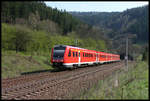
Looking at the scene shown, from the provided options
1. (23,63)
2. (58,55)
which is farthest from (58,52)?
(23,63)

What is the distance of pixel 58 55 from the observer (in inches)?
742

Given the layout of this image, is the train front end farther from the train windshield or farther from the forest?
the forest

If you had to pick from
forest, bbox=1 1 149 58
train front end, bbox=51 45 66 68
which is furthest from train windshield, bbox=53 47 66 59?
forest, bbox=1 1 149 58

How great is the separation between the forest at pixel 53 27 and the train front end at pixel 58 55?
0.73m

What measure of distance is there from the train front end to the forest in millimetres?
735

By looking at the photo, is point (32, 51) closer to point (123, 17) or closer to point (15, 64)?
point (15, 64)

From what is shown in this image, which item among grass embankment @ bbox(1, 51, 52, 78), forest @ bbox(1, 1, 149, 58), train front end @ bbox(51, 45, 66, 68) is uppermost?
forest @ bbox(1, 1, 149, 58)

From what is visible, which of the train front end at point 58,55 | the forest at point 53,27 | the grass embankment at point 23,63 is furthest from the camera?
the grass embankment at point 23,63

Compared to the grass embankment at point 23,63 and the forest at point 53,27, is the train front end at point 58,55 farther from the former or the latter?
the grass embankment at point 23,63

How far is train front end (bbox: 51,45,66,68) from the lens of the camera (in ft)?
60.8

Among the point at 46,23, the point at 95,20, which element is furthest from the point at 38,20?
the point at 95,20

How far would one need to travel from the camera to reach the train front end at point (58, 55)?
18520 mm

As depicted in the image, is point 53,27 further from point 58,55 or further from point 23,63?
point 23,63

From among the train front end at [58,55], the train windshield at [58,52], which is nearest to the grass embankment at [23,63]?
the train front end at [58,55]
